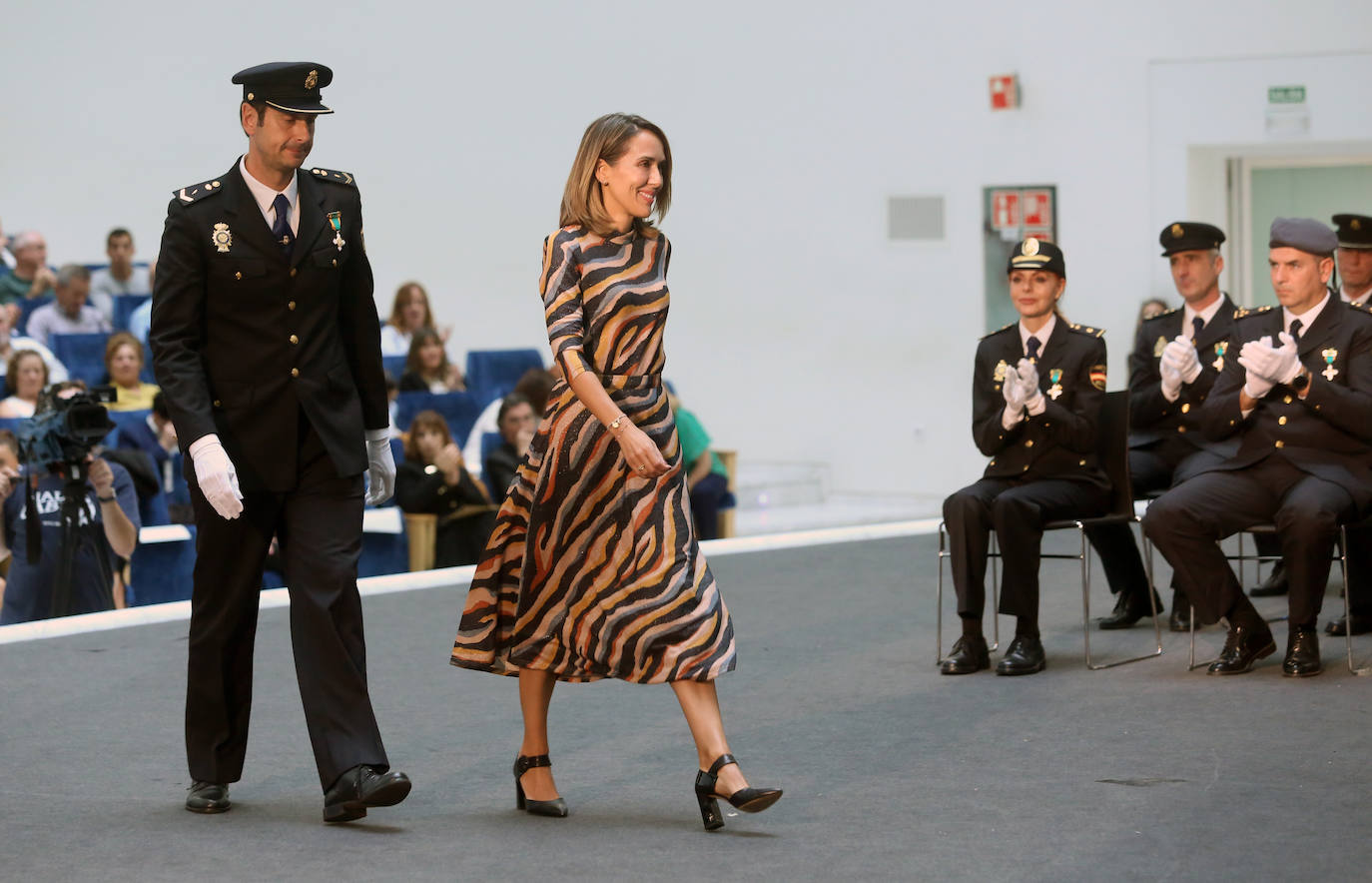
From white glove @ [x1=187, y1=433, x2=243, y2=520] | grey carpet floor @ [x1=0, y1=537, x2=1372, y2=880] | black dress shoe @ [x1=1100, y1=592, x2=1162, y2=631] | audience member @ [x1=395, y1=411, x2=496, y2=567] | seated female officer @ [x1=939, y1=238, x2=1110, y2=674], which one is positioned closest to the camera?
grey carpet floor @ [x1=0, y1=537, x2=1372, y2=880]

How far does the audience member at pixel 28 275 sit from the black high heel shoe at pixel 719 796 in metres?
8.00

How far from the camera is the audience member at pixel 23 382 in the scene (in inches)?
281

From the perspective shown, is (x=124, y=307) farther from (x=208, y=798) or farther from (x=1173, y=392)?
(x=208, y=798)

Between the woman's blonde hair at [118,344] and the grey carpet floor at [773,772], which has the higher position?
the woman's blonde hair at [118,344]

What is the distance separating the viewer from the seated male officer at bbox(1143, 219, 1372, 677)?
4547 millimetres

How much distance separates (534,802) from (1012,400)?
1902 millimetres

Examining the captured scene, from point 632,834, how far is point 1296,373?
2.26 meters

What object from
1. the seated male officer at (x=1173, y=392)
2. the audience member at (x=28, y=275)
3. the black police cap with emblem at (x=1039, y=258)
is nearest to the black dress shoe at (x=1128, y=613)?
the seated male officer at (x=1173, y=392)

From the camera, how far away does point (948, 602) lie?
5.90 metres

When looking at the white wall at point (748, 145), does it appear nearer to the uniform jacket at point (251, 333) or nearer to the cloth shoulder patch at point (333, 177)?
the cloth shoulder patch at point (333, 177)

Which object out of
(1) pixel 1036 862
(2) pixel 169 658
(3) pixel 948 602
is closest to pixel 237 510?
(1) pixel 1036 862

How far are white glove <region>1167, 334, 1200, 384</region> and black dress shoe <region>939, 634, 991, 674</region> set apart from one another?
1.07 m

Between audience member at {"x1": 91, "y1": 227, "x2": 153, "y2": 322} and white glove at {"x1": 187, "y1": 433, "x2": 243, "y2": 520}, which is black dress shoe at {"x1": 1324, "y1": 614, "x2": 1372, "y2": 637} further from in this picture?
audience member at {"x1": 91, "y1": 227, "x2": 153, "y2": 322}

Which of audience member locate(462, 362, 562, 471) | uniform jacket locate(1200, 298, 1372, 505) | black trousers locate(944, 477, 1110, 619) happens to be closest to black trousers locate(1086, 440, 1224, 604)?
uniform jacket locate(1200, 298, 1372, 505)
